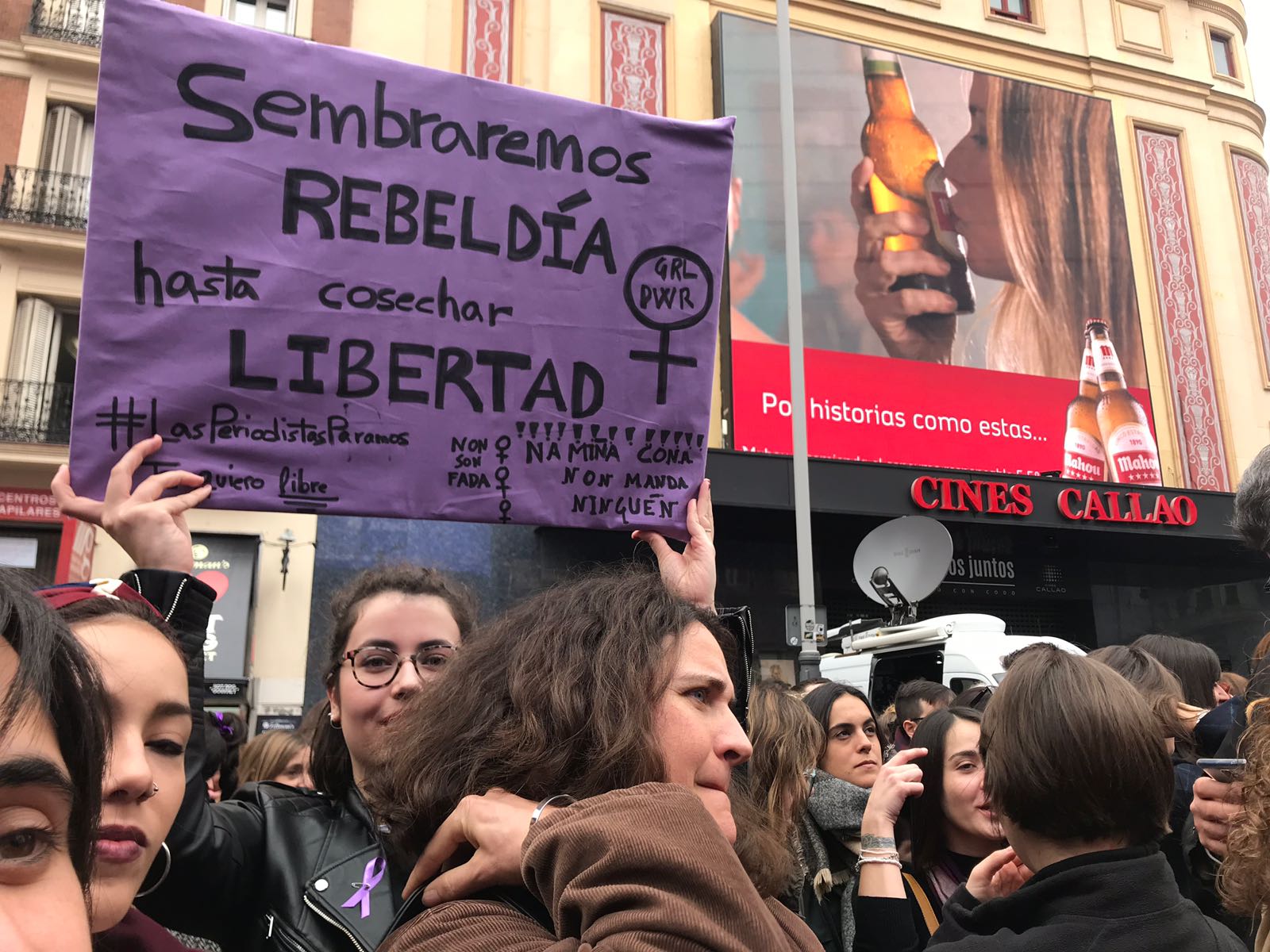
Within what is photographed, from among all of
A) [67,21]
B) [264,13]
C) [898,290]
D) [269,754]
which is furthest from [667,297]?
[67,21]

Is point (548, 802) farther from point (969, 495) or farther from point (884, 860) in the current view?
point (969, 495)

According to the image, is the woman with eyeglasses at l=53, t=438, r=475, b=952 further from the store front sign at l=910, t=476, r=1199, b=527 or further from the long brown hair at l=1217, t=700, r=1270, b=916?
the store front sign at l=910, t=476, r=1199, b=527

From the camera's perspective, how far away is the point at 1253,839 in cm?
178

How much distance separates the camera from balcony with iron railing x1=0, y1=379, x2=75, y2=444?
13.0 m

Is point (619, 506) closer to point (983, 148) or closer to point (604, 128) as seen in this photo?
point (604, 128)

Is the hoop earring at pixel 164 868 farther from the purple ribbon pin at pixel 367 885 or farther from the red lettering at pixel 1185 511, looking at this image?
the red lettering at pixel 1185 511

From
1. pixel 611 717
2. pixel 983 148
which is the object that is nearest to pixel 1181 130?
pixel 983 148

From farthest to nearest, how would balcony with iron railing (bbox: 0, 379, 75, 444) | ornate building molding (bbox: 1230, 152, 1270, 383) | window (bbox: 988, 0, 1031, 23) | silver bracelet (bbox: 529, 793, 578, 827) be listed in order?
window (bbox: 988, 0, 1031, 23), ornate building molding (bbox: 1230, 152, 1270, 383), balcony with iron railing (bbox: 0, 379, 75, 444), silver bracelet (bbox: 529, 793, 578, 827)

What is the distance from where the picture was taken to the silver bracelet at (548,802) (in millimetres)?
1374

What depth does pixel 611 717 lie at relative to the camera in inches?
60.4

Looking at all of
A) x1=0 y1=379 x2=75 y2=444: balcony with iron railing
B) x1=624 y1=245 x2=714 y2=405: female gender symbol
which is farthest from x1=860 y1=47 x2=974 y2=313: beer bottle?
x1=624 y1=245 x2=714 y2=405: female gender symbol

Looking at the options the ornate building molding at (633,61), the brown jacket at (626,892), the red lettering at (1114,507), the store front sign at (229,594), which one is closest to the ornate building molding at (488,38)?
the ornate building molding at (633,61)

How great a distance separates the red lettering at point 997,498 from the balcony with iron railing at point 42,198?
40.9ft

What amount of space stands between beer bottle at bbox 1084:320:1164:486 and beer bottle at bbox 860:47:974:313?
248cm
